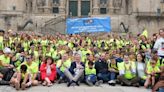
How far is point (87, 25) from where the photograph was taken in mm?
35750

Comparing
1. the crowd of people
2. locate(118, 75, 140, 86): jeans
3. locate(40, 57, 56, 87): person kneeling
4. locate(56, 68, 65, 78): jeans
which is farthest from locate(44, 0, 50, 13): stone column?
locate(118, 75, 140, 86): jeans

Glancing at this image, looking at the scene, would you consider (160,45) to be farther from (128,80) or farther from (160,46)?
(128,80)

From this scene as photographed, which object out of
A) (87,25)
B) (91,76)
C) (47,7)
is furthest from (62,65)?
(47,7)

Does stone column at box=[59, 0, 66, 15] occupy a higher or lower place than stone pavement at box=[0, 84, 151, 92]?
higher

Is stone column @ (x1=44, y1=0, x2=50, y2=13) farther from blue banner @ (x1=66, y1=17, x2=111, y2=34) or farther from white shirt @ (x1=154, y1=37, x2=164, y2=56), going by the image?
white shirt @ (x1=154, y1=37, x2=164, y2=56)

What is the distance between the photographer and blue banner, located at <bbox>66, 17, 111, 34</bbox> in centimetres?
3547

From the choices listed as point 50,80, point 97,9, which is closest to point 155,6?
point 97,9

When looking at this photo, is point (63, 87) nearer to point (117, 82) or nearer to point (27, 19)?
point (117, 82)

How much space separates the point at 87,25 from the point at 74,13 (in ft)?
102

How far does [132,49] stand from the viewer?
25.0 meters

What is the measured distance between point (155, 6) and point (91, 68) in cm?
4079

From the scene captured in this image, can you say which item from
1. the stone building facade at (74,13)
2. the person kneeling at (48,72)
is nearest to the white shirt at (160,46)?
the person kneeling at (48,72)

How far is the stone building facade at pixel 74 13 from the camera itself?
57688 mm

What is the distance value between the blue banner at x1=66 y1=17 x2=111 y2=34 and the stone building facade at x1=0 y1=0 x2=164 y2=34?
67.4 ft
